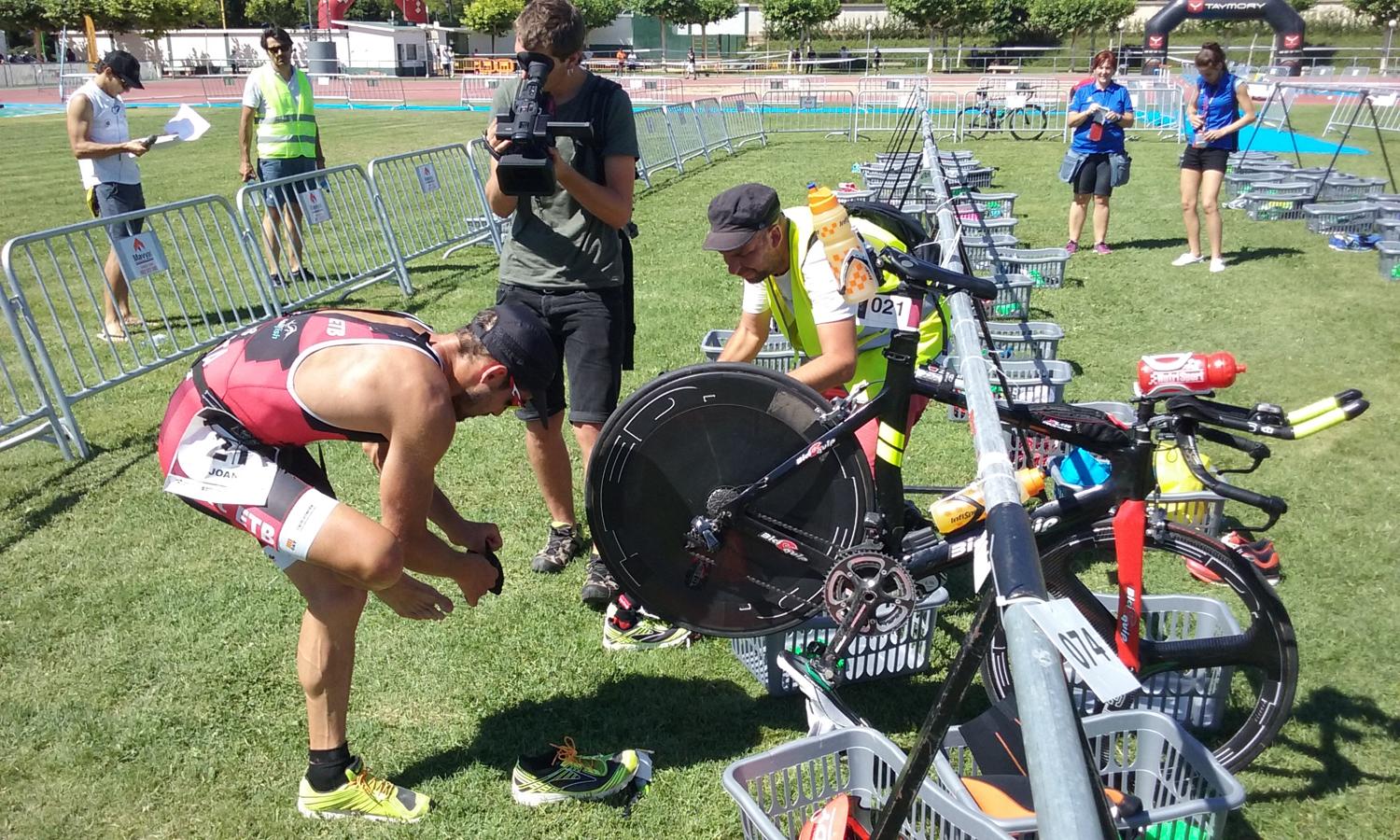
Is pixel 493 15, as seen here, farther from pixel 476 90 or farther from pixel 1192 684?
pixel 1192 684

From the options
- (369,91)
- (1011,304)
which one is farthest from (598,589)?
(369,91)

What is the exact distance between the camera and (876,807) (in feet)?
9.15

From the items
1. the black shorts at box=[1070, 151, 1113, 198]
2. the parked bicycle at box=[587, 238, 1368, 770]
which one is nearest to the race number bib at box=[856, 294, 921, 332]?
the parked bicycle at box=[587, 238, 1368, 770]

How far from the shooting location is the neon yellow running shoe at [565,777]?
3.21 metres

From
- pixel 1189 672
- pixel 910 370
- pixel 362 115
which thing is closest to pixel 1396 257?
pixel 1189 672

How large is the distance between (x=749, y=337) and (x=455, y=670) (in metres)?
1.79

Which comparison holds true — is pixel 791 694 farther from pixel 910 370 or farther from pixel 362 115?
pixel 362 115

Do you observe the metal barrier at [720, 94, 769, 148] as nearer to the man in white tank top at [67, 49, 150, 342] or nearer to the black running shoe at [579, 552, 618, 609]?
the man in white tank top at [67, 49, 150, 342]

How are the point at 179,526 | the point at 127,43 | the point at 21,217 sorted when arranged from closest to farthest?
1. the point at 179,526
2. the point at 21,217
3. the point at 127,43

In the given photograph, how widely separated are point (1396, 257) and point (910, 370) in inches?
353

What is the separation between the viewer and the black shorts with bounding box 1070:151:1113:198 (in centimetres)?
1040

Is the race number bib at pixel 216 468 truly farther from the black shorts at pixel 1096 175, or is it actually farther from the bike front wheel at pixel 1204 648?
the black shorts at pixel 1096 175

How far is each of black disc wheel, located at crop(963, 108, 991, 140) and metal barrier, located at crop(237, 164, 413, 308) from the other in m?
17.4

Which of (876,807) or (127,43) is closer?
(876,807)
